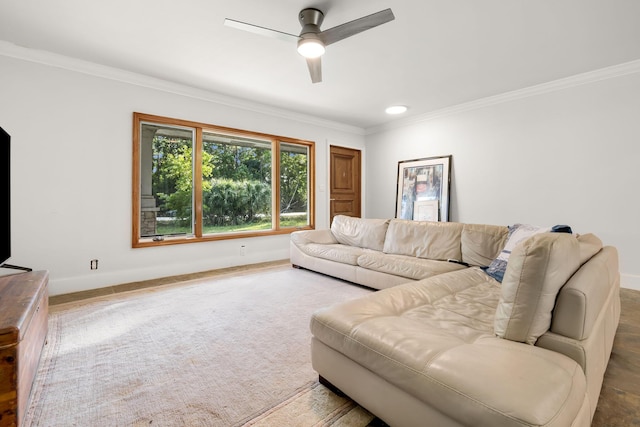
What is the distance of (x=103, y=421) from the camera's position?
4.38ft

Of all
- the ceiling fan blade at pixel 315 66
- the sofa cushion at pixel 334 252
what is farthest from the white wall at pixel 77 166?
the ceiling fan blade at pixel 315 66

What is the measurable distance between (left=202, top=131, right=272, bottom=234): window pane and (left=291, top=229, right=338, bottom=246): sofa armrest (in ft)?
3.03

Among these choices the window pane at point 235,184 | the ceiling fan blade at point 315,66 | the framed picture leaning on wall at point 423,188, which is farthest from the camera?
the framed picture leaning on wall at point 423,188

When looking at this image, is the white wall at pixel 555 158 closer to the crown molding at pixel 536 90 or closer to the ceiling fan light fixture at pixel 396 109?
the crown molding at pixel 536 90

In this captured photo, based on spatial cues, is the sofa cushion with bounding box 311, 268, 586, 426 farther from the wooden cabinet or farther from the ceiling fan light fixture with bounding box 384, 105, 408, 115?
the ceiling fan light fixture with bounding box 384, 105, 408, 115

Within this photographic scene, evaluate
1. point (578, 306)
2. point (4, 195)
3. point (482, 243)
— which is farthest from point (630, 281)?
point (4, 195)

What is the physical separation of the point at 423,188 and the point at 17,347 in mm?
5100

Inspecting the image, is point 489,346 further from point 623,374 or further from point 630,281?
point 630,281

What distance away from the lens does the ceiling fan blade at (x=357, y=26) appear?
2.01 metres

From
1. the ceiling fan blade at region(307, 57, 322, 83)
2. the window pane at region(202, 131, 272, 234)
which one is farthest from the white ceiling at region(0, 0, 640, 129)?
the window pane at region(202, 131, 272, 234)

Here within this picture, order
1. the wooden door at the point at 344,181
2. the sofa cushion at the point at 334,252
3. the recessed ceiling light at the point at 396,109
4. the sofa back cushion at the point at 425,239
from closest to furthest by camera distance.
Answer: the sofa back cushion at the point at 425,239 < the sofa cushion at the point at 334,252 < the recessed ceiling light at the point at 396,109 < the wooden door at the point at 344,181

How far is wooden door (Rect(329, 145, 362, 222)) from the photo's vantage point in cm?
586

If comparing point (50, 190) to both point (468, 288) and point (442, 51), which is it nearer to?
point (468, 288)

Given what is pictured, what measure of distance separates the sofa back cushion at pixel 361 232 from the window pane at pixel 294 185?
1.06 m
